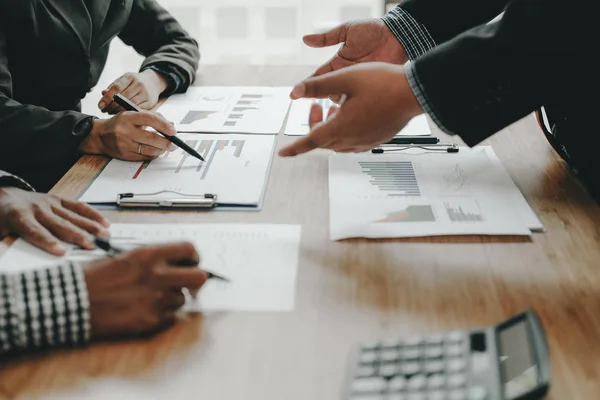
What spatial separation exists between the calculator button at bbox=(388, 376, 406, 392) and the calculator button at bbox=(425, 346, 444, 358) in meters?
0.04

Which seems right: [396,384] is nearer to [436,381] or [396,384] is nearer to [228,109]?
[436,381]

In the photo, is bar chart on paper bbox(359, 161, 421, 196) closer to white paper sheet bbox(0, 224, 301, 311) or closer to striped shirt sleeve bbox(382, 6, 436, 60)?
white paper sheet bbox(0, 224, 301, 311)

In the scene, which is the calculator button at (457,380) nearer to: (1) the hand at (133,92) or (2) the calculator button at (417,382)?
(2) the calculator button at (417,382)

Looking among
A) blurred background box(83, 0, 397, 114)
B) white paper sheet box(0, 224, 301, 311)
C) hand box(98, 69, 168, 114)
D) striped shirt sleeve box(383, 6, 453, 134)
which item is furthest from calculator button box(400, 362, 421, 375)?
blurred background box(83, 0, 397, 114)

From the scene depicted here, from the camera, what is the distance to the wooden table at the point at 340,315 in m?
0.61

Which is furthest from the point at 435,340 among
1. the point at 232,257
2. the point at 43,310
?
the point at 43,310

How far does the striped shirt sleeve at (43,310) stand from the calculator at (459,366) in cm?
29

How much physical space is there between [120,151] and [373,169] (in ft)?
1.45

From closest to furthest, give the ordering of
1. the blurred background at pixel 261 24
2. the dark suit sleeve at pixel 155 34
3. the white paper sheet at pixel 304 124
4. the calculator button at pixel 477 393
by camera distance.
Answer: the calculator button at pixel 477 393, the white paper sheet at pixel 304 124, the dark suit sleeve at pixel 155 34, the blurred background at pixel 261 24

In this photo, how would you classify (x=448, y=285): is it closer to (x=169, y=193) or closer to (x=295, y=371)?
(x=295, y=371)

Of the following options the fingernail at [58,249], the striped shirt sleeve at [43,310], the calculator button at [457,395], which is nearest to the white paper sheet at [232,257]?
the fingernail at [58,249]

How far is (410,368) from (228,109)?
89 cm

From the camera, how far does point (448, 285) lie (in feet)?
2.48

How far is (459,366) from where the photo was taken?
1.89 ft
